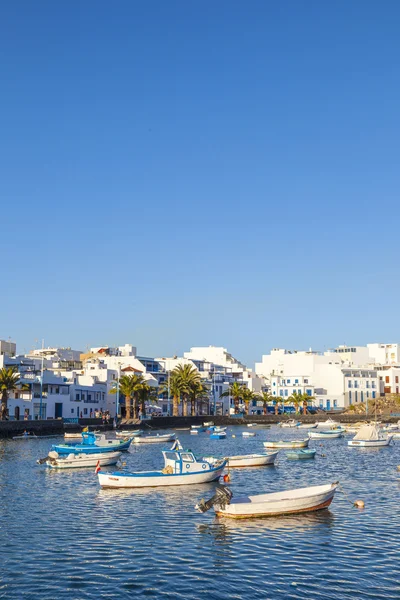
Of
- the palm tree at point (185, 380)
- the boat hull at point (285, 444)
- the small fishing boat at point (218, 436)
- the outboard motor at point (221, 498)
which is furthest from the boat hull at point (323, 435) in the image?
the outboard motor at point (221, 498)

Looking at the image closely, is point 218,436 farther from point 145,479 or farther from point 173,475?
point 145,479

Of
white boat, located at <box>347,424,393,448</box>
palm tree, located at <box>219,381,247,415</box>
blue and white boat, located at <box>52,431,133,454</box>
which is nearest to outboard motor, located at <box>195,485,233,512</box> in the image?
blue and white boat, located at <box>52,431,133,454</box>

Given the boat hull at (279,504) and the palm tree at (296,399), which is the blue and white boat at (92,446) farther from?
the palm tree at (296,399)

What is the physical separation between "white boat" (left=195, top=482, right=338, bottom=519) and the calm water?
1.84 ft

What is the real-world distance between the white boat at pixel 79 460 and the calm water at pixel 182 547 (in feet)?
32.1

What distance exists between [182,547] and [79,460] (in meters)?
35.5

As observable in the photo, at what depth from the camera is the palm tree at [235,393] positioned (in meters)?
177

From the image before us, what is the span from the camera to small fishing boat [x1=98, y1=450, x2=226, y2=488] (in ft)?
159

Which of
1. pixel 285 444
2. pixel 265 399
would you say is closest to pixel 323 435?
pixel 285 444

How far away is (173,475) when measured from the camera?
49.8 m

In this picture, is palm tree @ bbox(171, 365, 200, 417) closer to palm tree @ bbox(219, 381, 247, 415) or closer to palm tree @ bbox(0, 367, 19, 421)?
palm tree @ bbox(219, 381, 247, 415)

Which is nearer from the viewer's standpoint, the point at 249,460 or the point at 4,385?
the point at 249,460

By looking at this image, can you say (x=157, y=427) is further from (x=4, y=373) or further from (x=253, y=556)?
(x=253, y=556)

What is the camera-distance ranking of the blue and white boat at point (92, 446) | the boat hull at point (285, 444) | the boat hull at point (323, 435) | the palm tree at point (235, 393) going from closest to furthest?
the blue and white boat at point (92, 446)
the boat hull at point (285, 444)
the boat hull at point (323, 435)
the palm tree at point (235, 393)
